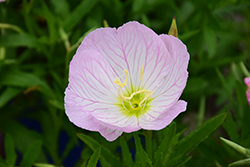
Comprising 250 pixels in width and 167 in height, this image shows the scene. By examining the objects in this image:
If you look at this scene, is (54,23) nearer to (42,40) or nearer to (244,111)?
(42,40)

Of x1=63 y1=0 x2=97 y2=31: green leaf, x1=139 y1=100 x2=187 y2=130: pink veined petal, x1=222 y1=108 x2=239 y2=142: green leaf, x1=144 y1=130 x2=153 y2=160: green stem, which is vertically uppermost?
x1=63 y1=0 x2=97 y2=31: green leaf

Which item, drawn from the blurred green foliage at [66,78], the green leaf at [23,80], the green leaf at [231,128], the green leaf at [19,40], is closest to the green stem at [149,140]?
the blurred green foliage at [66,78]

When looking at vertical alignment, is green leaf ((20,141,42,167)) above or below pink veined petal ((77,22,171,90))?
below

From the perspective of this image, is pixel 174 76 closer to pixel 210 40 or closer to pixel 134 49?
pixel 134 49

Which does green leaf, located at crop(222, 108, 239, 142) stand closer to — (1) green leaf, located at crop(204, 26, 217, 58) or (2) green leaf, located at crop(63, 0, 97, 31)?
(1) green leaf, located at crop(204, 26, 217, 58)

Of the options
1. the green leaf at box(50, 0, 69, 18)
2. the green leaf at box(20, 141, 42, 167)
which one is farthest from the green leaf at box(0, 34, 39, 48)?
the green leaf at box(20, 141, 42, 167)

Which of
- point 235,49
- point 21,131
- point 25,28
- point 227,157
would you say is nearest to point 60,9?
point 25,28

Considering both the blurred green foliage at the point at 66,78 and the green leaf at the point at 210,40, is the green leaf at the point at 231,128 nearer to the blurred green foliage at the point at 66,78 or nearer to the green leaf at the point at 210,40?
the blurred green foliage at the point at 66,78
